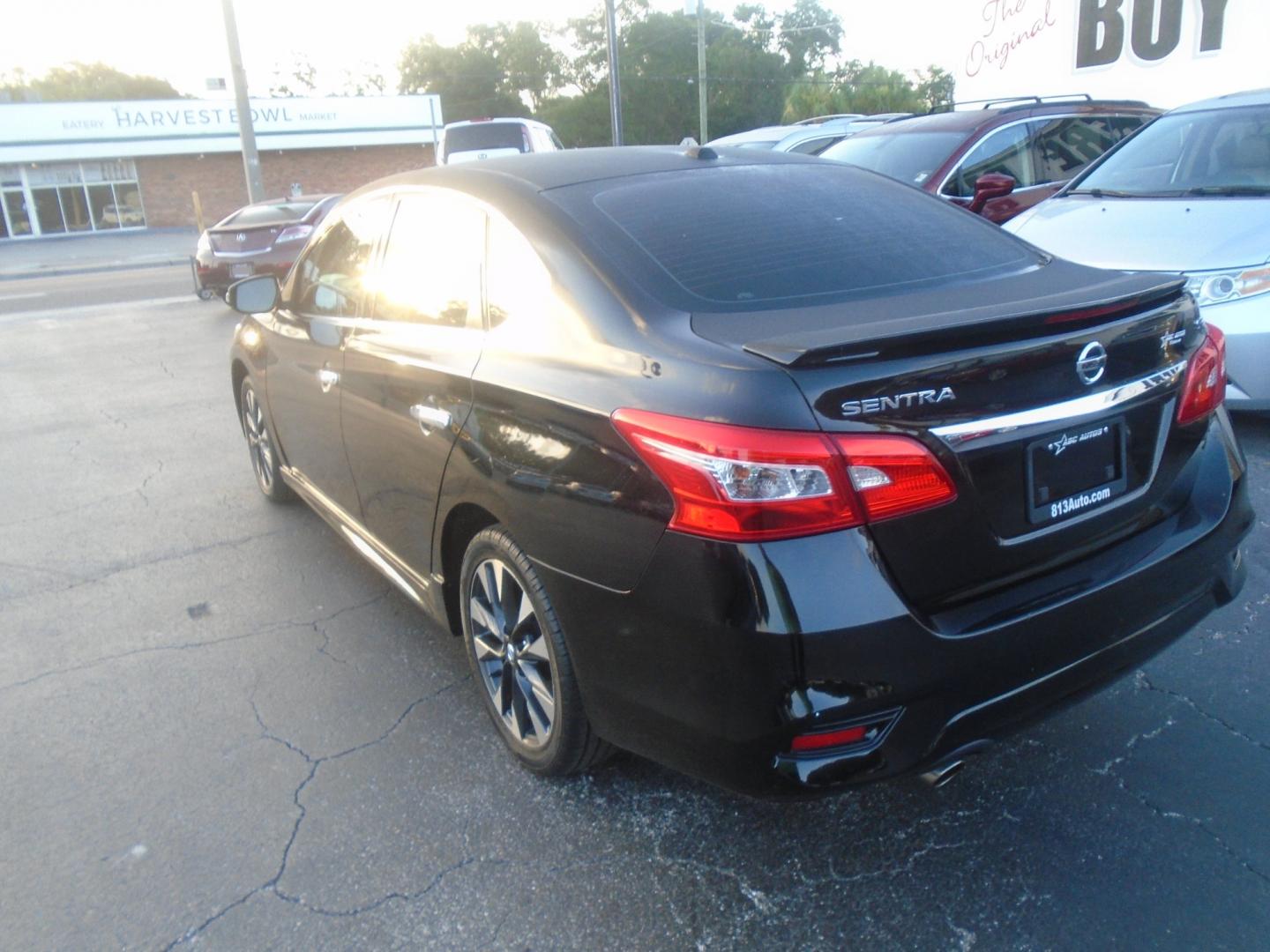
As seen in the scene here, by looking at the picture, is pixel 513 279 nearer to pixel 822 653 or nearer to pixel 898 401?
pixel 898 401

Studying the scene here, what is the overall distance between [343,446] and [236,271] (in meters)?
11.0

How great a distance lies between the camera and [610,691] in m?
2.56

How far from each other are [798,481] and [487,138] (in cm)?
1676

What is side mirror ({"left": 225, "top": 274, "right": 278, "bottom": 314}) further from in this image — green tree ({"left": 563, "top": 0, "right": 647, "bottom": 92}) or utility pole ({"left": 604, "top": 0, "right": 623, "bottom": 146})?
green tree ({"left": 563, "top": 0, "right": 647, "bottom": 92})

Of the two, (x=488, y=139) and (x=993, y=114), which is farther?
(x=488, y=139)

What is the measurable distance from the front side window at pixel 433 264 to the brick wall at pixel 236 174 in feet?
135

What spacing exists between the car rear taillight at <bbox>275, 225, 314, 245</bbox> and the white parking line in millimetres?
2416

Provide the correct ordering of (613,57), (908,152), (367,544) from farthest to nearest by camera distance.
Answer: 1. (613,57)
2. (908,152)
3. (367,544)

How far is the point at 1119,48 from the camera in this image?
16.6 metres

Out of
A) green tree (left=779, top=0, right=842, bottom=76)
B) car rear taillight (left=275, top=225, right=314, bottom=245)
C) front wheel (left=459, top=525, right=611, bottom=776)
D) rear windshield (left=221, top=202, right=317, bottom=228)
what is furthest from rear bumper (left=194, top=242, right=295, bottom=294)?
green tree (left=779, top=0, right=842, bottom=76)

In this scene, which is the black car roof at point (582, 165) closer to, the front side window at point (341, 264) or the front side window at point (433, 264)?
the front side window at point (433, 264)

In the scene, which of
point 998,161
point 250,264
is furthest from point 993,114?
point 250,264

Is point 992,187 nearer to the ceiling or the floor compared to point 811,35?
nearer to the floor

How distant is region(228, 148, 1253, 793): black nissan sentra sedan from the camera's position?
220 cm
